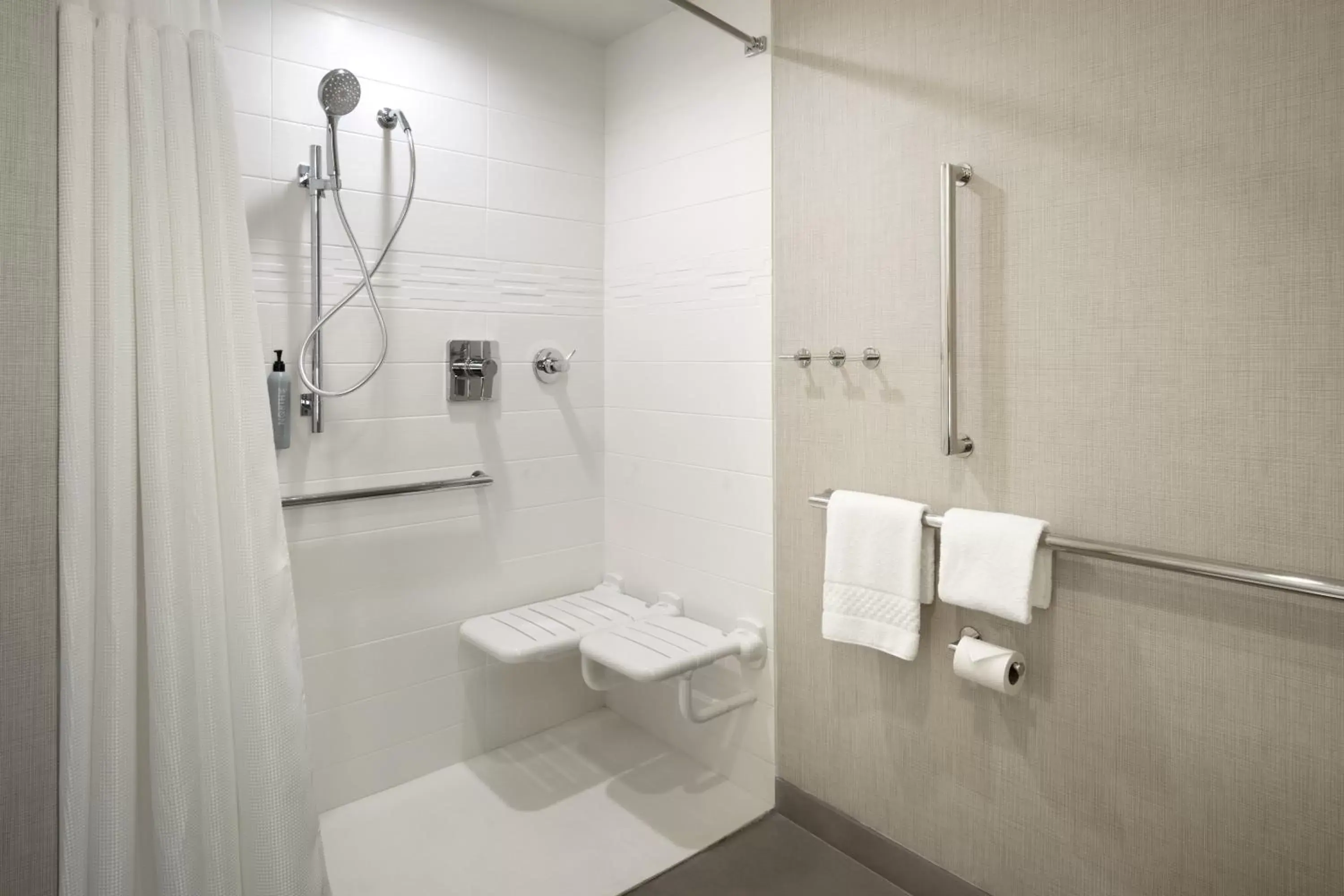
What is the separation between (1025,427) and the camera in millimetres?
1561

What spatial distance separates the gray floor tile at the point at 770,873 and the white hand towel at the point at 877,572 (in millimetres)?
579

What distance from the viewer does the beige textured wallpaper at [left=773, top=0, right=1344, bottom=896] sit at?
4.07ft

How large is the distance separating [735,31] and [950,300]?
98 centimetres

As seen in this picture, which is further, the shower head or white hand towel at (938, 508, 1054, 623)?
the shower head

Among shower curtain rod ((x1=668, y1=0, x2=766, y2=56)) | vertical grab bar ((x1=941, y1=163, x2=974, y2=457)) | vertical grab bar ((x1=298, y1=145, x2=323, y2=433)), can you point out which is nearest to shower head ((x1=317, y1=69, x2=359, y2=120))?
vertical grab bar ((x1=298, y1=145, x2=323, y2=433))

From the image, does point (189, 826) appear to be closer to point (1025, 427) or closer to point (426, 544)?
point (426, 544)

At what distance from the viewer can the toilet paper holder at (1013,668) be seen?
5.01ft

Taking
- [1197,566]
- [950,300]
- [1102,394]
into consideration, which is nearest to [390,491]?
[950,300]

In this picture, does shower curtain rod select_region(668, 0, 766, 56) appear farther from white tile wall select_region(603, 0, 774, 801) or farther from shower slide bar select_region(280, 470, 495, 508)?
shower slide bar select_region(280, 470, 495, 508)

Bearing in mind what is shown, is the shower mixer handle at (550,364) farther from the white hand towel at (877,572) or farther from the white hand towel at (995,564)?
the white hand towel at (995,564)

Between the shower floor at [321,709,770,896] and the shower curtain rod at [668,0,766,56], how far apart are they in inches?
81.8

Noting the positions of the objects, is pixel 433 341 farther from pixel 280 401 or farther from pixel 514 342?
pixel 280 401

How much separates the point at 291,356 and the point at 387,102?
0.76 meters

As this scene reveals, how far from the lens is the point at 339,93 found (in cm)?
187
